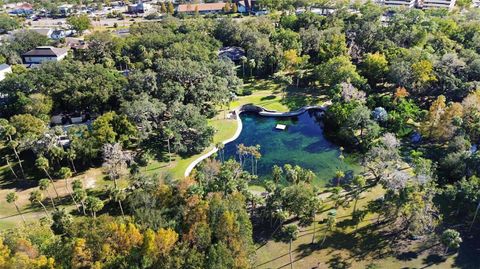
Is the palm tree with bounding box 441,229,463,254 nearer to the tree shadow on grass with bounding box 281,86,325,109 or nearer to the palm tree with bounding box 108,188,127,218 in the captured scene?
the palm tree with bounding box 108,188,127,218

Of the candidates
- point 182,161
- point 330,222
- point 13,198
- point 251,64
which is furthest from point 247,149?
point 251,64

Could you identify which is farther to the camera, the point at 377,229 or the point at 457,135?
the point at 457,135

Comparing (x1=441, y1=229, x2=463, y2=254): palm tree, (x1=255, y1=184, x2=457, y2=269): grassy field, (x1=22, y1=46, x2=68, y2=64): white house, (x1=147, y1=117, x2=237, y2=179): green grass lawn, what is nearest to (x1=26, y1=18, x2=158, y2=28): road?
(x1=22, y1=46, x2=68, y2=64): white house

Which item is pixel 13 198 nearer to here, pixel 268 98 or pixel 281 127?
pixel 281 127

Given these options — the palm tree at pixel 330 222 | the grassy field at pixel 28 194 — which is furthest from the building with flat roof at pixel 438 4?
the grassy field at pixel 28 194

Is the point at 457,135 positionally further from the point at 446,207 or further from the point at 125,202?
the point at 125,202

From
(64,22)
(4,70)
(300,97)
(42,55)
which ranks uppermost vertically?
(64,22)

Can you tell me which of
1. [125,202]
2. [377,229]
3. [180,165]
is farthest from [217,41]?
[377,229]
